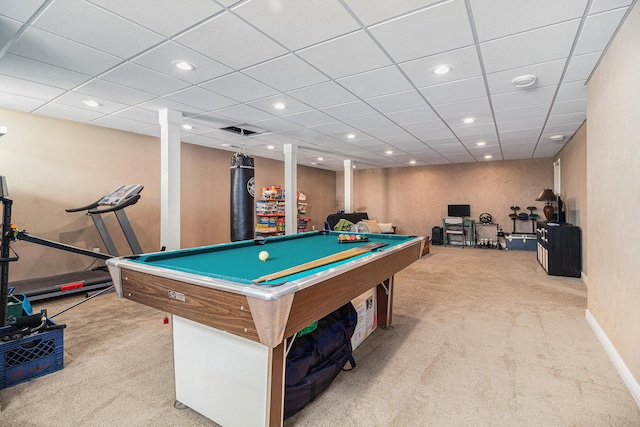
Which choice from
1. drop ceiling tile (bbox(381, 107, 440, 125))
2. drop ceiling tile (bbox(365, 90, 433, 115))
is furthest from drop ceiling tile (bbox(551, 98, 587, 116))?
drop ceiling tile (bbox(365, 90, 433, 115))

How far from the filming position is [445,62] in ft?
9.19

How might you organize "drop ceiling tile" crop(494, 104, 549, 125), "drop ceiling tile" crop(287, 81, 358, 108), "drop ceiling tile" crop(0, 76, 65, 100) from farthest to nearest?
"drop ceiling tile" crop(494, 104, 549, 125) → "drop ceiling tile" crop(287, 81, 358, 108) → "drop ceiling tile" crop(0, 76, 65, 100)

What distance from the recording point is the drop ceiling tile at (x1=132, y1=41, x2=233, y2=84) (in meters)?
2.57

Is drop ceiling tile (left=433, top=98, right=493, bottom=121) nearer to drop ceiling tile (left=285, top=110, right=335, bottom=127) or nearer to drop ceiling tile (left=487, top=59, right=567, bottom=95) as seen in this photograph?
drop ceiling tile (left=487, top=59, right=567, bottom=95)

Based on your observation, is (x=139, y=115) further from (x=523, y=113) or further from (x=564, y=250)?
(x=564, y=250)

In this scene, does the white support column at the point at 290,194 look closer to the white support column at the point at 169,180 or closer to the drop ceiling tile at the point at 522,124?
the white support column at the point at 169,180

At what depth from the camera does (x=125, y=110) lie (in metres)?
4.23

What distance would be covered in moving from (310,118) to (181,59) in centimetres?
216

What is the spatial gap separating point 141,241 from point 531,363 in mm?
5942

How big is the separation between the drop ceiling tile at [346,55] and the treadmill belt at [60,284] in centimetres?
405

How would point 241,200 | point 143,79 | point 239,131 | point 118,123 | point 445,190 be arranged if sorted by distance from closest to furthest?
point 143,79
point 241,200
point 118,123
point 239,131
point 445,190

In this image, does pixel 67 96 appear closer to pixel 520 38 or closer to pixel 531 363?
pixel 520 38

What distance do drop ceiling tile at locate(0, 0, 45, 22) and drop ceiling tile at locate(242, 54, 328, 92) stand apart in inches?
58.6

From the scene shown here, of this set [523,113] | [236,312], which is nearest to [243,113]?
[236,312]
